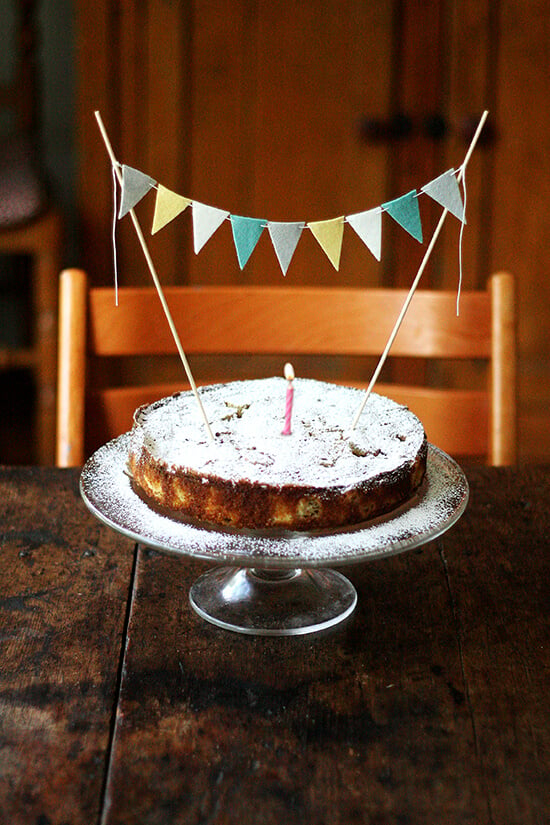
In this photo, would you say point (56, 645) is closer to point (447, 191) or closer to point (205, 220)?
point (205, 220)

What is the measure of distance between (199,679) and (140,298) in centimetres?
74

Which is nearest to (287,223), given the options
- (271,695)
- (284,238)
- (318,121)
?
(284,238)

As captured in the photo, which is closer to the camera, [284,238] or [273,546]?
[273,546]

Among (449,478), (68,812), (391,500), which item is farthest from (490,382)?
(68,812)

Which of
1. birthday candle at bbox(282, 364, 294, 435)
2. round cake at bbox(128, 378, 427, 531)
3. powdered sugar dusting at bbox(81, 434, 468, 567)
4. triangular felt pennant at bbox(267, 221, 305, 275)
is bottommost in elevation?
powdered sugar dusting at bbox(81, 434, 468, 567)

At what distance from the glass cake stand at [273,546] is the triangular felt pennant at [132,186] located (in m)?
0.27

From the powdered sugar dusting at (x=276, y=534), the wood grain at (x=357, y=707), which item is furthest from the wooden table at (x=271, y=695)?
the powdered sugar dusting at (x=276, y=534)

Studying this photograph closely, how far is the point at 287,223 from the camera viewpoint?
38.0 inches

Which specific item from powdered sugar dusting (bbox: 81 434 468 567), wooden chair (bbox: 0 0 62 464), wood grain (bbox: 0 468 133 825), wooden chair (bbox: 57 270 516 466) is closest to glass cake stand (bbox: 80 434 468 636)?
powdered sugar dusting (bbox: 81 434 468 567)

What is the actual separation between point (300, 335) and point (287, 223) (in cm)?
55

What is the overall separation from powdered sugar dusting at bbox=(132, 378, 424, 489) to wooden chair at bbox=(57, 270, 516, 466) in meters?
0.34

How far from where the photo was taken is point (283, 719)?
2.62 ft

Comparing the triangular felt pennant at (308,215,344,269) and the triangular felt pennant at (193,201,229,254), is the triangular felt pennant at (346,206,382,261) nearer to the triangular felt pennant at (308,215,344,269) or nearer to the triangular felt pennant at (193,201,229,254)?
the triangular felt pennant at (308,215,344,269)

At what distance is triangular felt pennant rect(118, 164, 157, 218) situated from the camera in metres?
0.90
